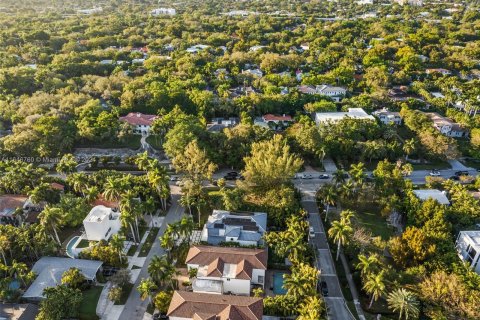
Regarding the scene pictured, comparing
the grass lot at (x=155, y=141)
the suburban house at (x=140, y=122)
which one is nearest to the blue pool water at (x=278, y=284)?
the grass lot at (x=155, y=141)

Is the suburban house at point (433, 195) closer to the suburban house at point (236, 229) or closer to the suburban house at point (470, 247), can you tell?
the suburban house at point (470, 247)

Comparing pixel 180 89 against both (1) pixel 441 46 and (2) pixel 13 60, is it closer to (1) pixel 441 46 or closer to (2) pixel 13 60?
(2) pixel 13 60

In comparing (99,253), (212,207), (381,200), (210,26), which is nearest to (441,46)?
(210,26)

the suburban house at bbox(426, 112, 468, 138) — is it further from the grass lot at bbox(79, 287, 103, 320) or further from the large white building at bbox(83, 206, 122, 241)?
the grass lot at bbox(79, 287, 103, 320)

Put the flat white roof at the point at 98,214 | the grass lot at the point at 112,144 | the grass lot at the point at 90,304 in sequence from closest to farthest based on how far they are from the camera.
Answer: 1. the grass lot at the point at 90,304
2. the flat white roof at the point at 98,214
3. the grass lot at the point at 112,144

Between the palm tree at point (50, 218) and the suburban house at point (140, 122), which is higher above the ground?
the palm tree at point (50, 218)

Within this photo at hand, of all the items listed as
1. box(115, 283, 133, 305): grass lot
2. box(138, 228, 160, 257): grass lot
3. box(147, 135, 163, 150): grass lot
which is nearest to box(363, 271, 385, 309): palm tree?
box(115, 283, 133, 305): grass lot
